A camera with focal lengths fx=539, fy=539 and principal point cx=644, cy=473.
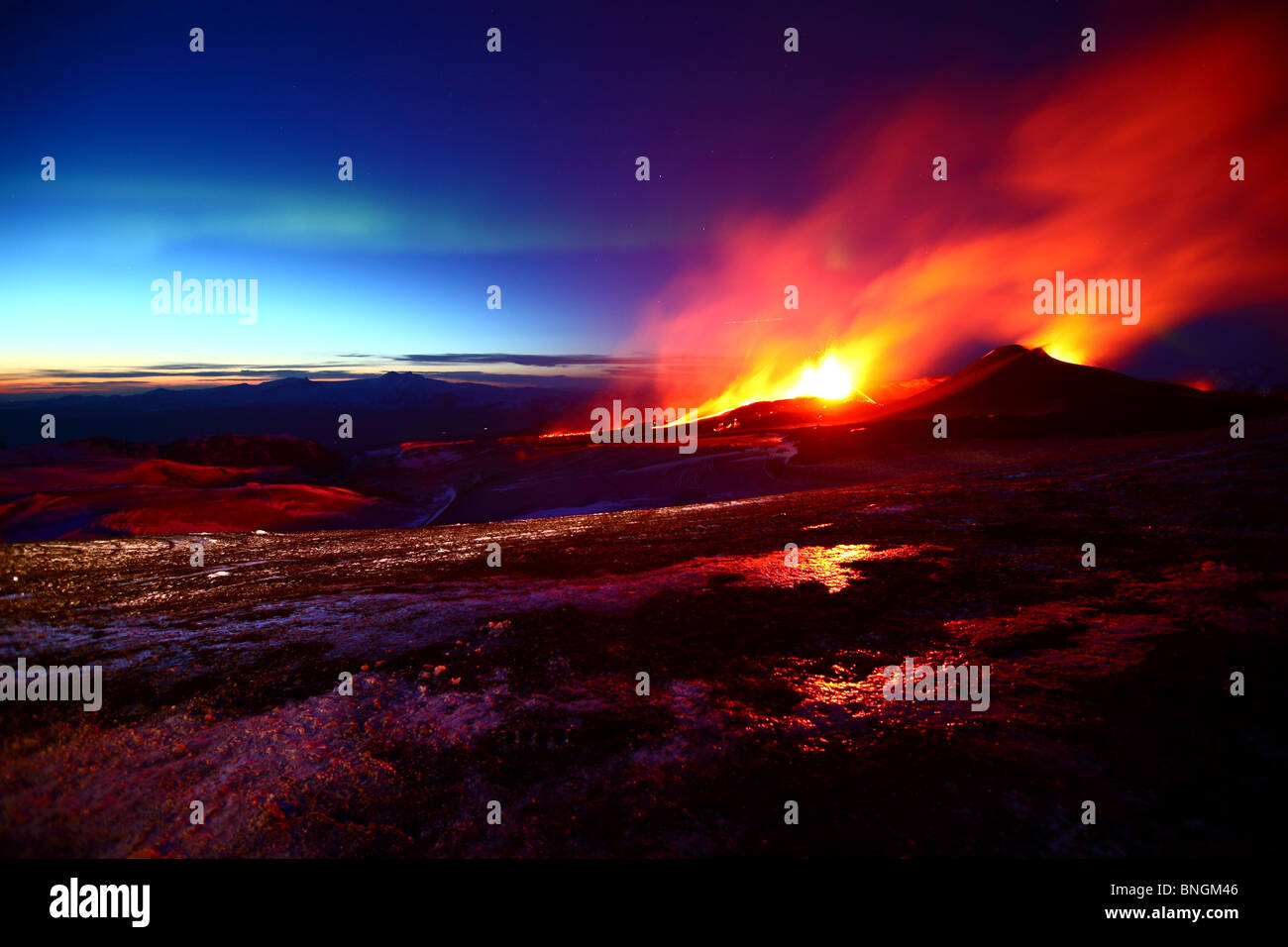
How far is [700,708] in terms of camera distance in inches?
128

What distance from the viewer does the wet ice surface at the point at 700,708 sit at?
7.93 ft
